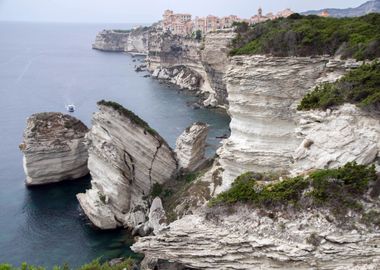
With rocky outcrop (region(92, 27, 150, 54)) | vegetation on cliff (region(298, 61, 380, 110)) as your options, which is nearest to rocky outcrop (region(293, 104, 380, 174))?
vegetation on cliff (region(298, 61, 380, 110))

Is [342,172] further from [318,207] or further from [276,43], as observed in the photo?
[276,43]

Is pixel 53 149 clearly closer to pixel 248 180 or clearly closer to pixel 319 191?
pixel 248 180

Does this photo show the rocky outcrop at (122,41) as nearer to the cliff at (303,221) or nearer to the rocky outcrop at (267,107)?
the rocky outcrop at (267,107)

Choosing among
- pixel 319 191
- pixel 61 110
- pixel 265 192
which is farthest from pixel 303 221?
pixel 61 110

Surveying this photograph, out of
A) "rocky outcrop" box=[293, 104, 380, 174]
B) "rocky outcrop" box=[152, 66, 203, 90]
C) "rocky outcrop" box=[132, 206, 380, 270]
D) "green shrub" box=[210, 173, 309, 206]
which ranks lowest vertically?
"rocky outcrop" box=[152, 66, 203, 90]

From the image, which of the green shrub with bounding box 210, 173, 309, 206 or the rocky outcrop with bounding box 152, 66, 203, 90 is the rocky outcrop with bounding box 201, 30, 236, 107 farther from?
the green shrub with bounding box 210, 173, 309, 206

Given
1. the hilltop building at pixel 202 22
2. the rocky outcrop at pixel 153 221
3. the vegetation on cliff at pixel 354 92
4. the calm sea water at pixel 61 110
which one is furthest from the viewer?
the hilltop building at pixel 202 22

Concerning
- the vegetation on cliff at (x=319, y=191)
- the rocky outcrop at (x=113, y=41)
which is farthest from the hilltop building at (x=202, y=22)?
the vegetation on cliff at (x=319, y=191)
